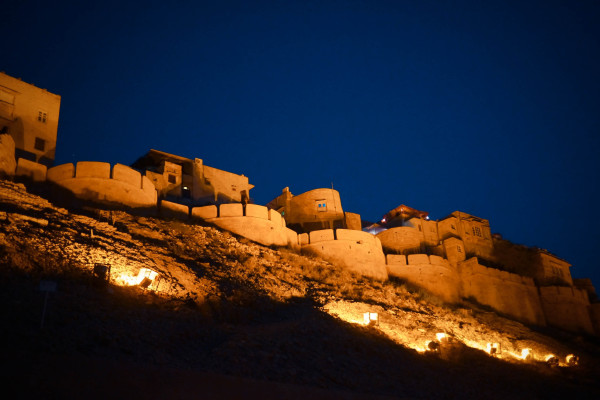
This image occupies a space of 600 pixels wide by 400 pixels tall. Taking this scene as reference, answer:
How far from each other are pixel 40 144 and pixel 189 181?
399 inches

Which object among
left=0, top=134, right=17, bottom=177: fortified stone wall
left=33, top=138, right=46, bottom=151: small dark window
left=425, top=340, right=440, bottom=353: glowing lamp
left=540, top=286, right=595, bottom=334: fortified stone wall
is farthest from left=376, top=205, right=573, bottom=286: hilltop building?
left=0, top=134, right=17, bottom=177: fortified stone wall

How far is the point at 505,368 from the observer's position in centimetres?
1541

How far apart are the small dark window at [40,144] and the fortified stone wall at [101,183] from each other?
4145 millimetres

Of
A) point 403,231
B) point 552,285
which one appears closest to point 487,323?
point 403,231

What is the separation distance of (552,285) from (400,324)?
19449mm

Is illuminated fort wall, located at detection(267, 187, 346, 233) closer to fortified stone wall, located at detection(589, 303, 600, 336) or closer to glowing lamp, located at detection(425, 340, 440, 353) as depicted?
fortified stone wall, located at detection(589, 303, 600, 336)

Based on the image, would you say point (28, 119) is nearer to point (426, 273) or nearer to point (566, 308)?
point (426, 273)

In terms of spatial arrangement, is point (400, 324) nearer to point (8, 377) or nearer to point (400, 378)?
point (400, 378)

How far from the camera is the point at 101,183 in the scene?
65.7 feet

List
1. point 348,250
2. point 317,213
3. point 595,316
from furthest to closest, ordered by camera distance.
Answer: point 317,213 → point 595,316 → point 348,250

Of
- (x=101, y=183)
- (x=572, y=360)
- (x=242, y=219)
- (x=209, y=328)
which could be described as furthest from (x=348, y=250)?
(x=209, y=328)

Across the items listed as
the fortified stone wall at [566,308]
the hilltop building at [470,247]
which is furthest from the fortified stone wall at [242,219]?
the fortified stone wall at [566,308]

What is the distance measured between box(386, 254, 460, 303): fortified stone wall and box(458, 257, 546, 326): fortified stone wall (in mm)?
1216

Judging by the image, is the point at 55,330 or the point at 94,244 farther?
the point at 94,244
